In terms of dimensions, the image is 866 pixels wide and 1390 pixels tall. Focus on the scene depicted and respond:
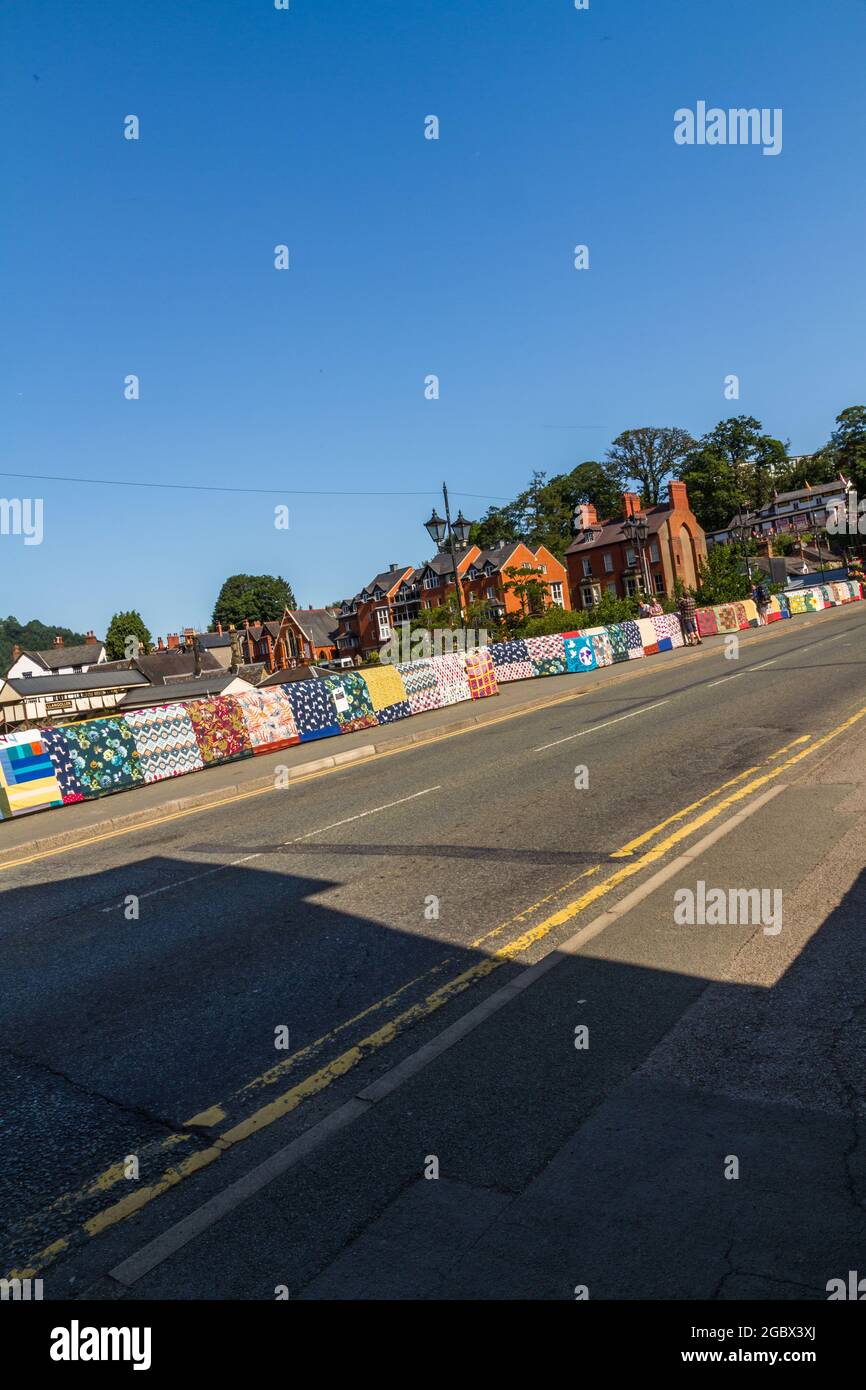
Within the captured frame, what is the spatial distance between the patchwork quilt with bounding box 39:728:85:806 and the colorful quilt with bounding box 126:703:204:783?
5.01 feet

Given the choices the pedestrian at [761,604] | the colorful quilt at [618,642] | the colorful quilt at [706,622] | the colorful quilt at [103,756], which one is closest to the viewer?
the colorful quilt at [103,756]

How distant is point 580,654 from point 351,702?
1250cm

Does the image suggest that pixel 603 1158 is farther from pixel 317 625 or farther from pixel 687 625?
pixel 317 625

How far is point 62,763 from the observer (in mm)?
17531

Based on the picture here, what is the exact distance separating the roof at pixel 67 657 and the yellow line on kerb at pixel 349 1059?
111 meters

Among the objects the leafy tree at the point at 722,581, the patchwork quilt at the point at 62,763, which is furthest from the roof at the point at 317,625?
the patchwork quilt at the point at 62,763

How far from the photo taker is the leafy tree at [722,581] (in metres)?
55.4

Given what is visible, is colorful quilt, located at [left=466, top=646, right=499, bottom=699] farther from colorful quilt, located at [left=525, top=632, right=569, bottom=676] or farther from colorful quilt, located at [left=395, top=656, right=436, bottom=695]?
colorful quilt, located at [left=525, top=632, right=569, bottom=676]

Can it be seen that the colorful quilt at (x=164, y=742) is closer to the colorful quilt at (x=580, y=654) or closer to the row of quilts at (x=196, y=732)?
the row of quilts at (x=196, y=732)

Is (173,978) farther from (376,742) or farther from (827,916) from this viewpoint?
(376,742)

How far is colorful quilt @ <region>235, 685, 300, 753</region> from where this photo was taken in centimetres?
2141

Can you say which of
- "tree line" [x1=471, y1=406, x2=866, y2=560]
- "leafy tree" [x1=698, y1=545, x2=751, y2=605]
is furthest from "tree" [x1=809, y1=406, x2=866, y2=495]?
"leafy tree" [x1=698, y1=545, x2=751, y2=605]
